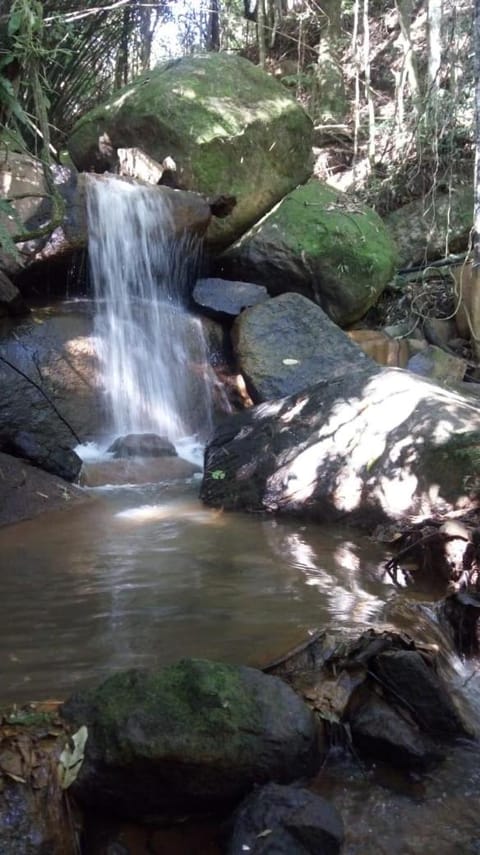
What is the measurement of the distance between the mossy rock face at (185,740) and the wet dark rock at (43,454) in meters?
4.31

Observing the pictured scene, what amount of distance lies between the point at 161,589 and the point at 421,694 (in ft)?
5.77

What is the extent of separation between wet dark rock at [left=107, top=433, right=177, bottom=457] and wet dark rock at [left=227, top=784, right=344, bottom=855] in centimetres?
547

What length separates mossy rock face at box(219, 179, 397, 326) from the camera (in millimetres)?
10695

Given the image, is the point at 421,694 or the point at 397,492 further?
the point at 397,492

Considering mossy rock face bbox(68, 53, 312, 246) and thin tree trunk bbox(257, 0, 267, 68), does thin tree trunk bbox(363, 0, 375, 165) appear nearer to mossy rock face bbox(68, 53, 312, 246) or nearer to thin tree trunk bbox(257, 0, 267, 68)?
mossy rock face bbox(68, 53, 312, 246)

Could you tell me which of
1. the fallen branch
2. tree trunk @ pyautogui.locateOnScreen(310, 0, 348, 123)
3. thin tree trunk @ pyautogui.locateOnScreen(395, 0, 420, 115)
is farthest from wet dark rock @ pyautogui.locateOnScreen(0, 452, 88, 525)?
tree trunk @ pyautogui.locateOnScreen(310, 0, 348, 123)

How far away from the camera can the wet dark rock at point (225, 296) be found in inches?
392

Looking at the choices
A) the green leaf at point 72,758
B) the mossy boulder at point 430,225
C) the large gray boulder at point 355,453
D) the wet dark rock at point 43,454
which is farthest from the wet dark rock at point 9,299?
the mossy boulder at point 430,225

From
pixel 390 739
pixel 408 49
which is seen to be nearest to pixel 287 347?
pixel 390 739

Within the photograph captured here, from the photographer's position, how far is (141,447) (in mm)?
7766

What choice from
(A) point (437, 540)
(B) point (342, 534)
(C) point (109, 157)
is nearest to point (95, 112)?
(C) point (109, 157)

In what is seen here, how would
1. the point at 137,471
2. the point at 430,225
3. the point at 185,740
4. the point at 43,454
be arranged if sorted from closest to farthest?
1. the point at 185,740
2. the point at 43,454
3. the point at 137,471
4. the point at 430,225

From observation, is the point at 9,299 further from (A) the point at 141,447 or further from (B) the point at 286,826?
(B) the point at 286,826

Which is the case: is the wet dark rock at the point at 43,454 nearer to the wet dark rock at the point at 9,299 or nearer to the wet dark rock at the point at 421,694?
the wet dark rock at the point at 9,299
